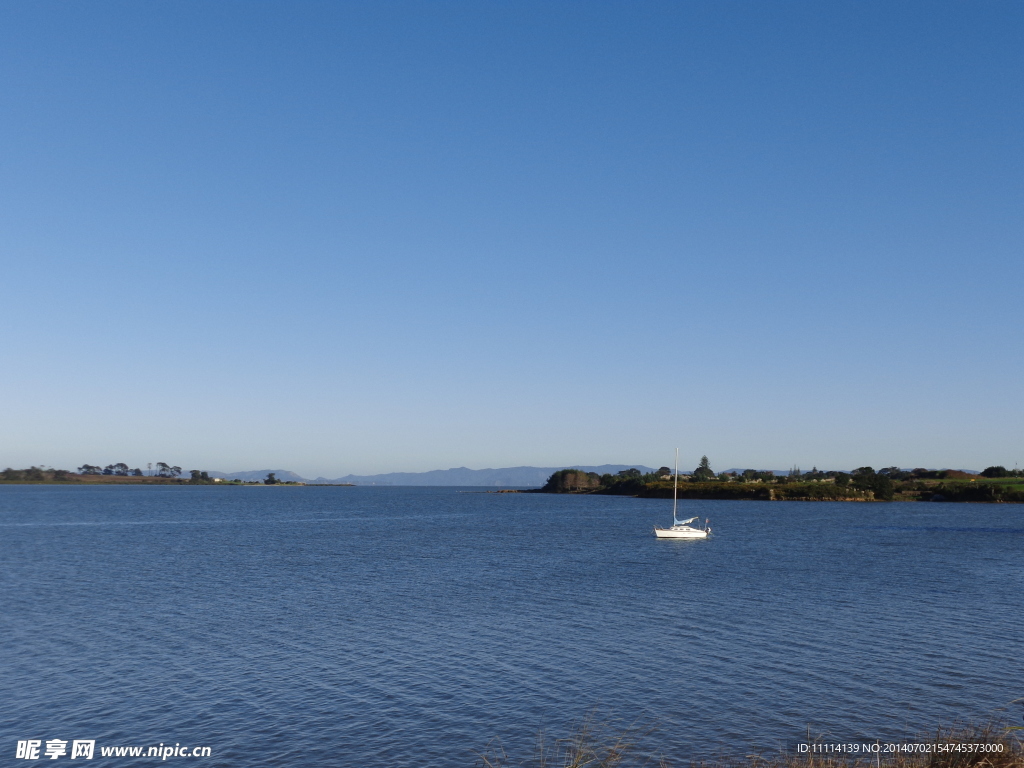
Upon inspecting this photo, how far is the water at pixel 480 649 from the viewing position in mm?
26812

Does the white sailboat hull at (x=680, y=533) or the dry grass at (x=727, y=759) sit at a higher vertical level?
the dry grass at (x=727, y=759)

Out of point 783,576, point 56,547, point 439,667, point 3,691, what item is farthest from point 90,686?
point 56,547

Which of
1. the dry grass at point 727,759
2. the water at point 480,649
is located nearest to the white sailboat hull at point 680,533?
the water at point 480,649

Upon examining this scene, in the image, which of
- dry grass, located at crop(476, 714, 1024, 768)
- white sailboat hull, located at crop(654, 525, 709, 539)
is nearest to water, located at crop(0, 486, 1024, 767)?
dry grass, located at crop(476, 714, 1024, 768)

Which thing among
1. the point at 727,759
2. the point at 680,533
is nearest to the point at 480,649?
the point at 727,759

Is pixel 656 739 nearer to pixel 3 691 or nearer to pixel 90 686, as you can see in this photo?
pixel 90 686

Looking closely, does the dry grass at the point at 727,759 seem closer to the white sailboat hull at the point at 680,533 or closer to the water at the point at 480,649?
the water at the point at 480,649

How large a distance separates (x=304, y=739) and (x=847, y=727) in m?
19.0

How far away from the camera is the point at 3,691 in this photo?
30266 mm

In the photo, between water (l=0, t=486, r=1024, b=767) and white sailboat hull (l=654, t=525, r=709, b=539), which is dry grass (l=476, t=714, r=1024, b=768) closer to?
water (l=0, t=486, r=1024, b=767)

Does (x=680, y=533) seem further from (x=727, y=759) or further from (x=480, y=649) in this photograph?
(x=727, y=759)

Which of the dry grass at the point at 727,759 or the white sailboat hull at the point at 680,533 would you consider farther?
the white sailboat hull at the point at 680,533

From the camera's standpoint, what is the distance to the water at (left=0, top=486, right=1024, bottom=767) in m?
26.8

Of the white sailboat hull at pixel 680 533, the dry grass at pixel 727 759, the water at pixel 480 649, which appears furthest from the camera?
the white sailboat hull at pixel 680 533
